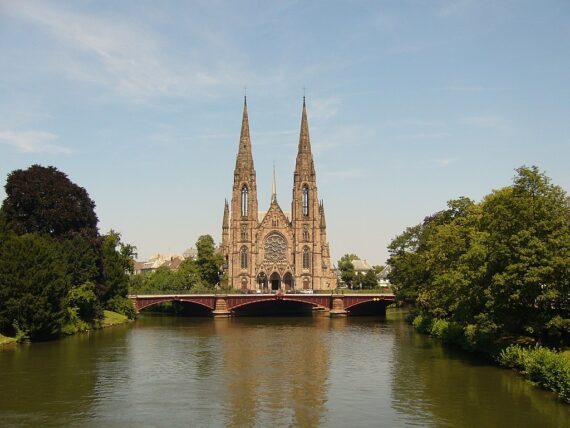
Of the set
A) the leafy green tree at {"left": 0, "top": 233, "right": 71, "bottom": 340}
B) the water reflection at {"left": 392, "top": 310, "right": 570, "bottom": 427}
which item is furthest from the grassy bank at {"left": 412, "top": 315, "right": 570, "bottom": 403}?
the leafy green tree at {"left": 0, "top": 233, "right": 71, "bottom": 340}

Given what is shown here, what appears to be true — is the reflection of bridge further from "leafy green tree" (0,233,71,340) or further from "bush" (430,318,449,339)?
"leafy green tree" (0,233,71,340)

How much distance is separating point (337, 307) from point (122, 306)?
32037 mm

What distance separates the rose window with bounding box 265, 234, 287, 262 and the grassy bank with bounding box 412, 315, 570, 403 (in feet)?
244

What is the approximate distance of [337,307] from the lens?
9588 cm

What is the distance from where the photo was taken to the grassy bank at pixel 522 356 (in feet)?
102

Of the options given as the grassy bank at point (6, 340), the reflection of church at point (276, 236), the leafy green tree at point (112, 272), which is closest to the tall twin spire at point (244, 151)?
the reflection of church at point (276, 236)

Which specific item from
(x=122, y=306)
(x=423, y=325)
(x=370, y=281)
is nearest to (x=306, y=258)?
(x=370, y=281)

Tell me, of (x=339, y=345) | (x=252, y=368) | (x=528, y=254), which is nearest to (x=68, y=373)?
(x=252, y=368)

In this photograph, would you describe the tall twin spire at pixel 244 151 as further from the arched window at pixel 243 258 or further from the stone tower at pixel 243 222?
the arched window at pixel 243 258

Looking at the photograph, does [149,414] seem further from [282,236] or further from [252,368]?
[282,236]

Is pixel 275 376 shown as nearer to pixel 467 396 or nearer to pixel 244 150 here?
pixel 467 396

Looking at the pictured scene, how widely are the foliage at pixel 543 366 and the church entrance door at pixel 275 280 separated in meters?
89.2

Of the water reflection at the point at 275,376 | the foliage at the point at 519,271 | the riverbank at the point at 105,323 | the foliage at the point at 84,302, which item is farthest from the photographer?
the foliage at the point at 84,302

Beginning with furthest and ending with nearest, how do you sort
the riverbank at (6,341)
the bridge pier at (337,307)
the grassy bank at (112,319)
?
the bridge pier at (337,307) → the grassy bank at (112,319) → the riverbank at (6,341)
